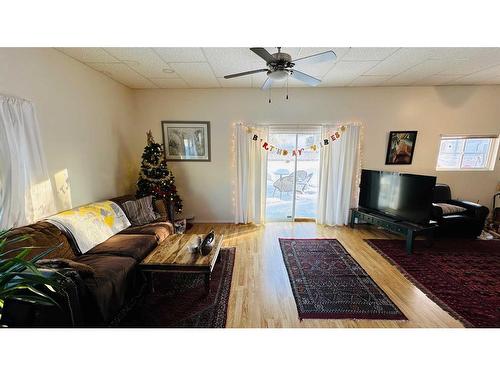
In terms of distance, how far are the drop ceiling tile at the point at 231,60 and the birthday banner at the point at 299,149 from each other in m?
1.19

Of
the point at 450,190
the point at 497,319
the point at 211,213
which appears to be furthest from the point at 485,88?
the point at 211,213

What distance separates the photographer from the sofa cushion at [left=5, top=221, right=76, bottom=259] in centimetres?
160

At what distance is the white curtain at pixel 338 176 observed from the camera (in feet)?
12.1

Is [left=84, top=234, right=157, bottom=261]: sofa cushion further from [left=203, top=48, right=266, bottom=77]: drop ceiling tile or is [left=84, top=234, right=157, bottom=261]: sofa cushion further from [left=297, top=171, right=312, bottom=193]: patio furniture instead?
[left=297, top=171, right=312, bottom=193]: patio furniture

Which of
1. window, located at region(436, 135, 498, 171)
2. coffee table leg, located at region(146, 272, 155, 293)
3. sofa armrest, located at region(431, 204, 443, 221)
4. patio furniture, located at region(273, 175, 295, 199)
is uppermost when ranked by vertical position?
window, located at region(436, 135, 498, 171)

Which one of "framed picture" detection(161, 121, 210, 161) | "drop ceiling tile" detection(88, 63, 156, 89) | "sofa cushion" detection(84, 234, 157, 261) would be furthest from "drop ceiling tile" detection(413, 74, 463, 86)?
"sofa cushion" detection(84, 234, 157, 261)

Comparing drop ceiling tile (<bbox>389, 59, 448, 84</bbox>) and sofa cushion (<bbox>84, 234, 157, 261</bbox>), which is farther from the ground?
drop ceiling tile (<bbox>389, 59, 448, 84</bbox>)

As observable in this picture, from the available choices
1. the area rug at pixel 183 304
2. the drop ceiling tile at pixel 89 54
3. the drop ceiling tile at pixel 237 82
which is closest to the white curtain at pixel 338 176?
the drop ceiling tile at pixel 237 82

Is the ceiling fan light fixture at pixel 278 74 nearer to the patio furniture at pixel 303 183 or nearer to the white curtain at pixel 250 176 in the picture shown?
the white curtain at pixel 250 176

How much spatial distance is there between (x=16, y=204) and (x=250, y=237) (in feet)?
8.90
